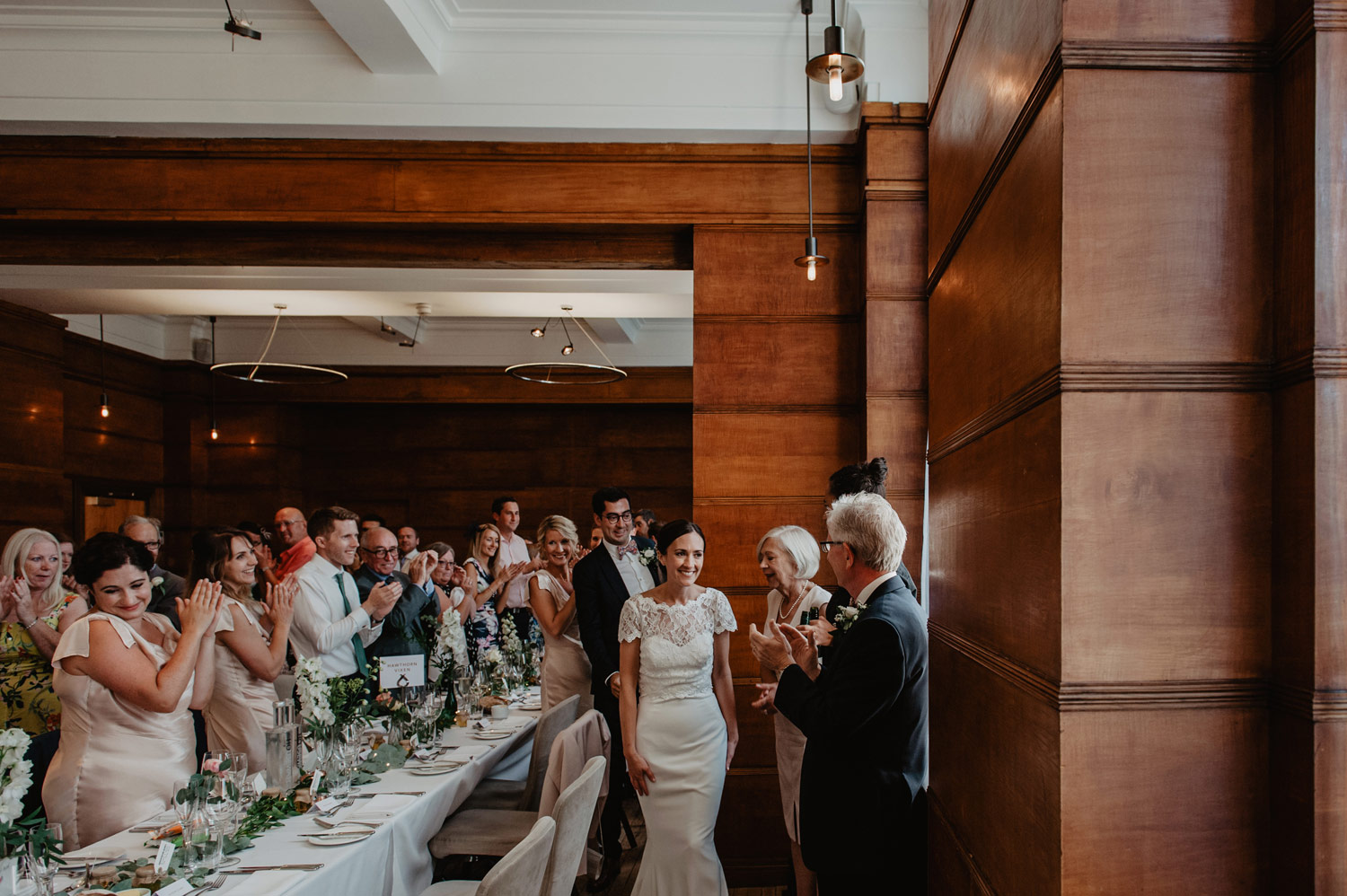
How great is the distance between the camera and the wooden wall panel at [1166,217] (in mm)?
1241

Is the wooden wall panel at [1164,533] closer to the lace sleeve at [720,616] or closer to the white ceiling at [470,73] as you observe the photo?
the lace sleeve at [720,616]

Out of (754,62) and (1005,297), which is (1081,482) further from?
(754,62)

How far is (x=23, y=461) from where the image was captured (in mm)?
7406

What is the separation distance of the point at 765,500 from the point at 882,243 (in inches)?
54.0

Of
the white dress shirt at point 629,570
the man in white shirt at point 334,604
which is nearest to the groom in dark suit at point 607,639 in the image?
the white dress shirt at point 629,570

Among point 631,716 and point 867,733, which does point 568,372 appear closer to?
point 631,716

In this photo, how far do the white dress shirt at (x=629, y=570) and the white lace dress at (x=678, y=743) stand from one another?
86 centimetres

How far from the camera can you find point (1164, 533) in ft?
4.08

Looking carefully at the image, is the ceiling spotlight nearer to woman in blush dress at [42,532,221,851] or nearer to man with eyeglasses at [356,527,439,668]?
woman in blush dress at [42,532,221,851]

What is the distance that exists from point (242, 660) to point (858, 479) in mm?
2631

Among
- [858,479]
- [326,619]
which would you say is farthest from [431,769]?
[858,479]

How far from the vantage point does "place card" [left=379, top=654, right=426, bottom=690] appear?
371 centimetres

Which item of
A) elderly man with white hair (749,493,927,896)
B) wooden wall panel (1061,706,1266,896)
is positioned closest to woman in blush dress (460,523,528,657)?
elderly man with white hair (749,493,927,896)

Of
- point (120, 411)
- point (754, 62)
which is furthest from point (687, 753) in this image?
point (120, 411)
